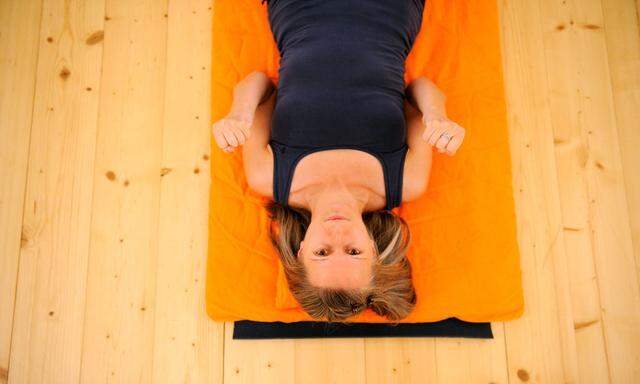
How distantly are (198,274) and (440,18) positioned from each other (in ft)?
4.71

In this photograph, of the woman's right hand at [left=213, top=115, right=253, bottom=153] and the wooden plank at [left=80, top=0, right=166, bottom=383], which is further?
the wooden plank at [left=80, top=0, right=166, bottom=383]

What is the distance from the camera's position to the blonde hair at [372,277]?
4.77 feet

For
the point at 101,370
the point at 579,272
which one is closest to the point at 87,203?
the point at 101,370

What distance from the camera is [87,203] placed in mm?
1868

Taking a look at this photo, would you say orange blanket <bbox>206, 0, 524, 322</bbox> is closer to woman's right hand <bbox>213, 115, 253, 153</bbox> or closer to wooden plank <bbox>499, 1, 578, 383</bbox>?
wooden plank <bbox>499, 1, 578, 383</bbox>

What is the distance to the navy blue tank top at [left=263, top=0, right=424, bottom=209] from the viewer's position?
1.56 metres

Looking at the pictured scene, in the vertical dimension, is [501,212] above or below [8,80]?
below

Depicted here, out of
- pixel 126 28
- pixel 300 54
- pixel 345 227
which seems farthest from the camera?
pixel 126 28

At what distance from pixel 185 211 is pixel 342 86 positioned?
32.1 inches

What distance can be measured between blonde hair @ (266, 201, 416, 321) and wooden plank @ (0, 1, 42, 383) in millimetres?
1057

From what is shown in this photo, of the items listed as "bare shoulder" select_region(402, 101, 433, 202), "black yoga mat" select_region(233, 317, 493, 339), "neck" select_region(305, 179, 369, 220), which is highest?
"bare shoulder" select_region(402, 101, 433, 202)

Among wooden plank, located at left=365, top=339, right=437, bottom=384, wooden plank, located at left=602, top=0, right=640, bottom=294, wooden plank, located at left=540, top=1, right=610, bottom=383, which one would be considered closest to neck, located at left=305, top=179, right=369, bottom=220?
wooden plank, located at left=365, top=339, right=437, bottom=384

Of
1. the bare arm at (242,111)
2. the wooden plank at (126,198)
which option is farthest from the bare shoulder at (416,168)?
the wooden plank at (126,198)

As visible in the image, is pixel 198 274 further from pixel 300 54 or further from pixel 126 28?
pixel 126 28
